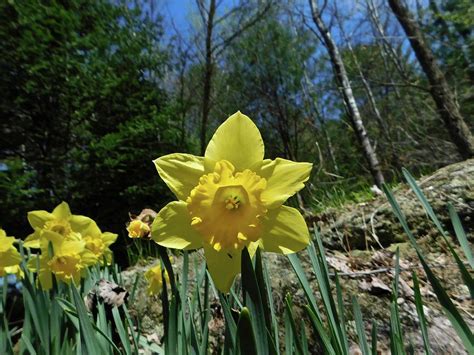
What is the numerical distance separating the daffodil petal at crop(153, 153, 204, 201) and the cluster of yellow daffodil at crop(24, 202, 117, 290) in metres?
0.57

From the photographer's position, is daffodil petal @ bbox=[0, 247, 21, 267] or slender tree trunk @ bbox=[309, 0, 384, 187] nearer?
daffodil petal @ bbox=[0, 247, 21, 267]

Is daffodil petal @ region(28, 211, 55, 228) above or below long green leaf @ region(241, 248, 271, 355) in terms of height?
above

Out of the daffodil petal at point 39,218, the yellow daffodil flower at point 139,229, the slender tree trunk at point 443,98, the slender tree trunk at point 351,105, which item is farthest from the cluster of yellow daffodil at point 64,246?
the slender tree trunk at point 351,105

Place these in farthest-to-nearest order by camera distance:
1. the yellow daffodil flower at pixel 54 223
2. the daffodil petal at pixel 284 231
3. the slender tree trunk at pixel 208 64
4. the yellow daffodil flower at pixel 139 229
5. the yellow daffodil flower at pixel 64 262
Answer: the slender tree trunk at pixel 208 64 < the yellow daffodil flower at pixel 54 223 < the yellow daffodil flower at pixel 64 262 < the yellow daffodil flower at pixel 139 229 < the daffodil petal at pixel 284 231

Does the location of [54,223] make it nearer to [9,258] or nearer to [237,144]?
[9,258]

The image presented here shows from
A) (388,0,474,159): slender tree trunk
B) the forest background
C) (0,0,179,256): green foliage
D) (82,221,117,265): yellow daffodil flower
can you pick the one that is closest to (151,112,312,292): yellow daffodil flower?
(82,221,117,265): yellow daffodil flower

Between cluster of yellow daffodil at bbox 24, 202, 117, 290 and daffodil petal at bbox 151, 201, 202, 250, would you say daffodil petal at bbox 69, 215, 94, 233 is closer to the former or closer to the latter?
cluster of yellow daffodil at bbox 24, 202, 117, 290

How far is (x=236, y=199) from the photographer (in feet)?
2.11

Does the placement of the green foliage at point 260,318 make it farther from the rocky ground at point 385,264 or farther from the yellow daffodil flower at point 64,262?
the rocky ground at point 385,264

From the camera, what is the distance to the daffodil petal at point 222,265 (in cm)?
59

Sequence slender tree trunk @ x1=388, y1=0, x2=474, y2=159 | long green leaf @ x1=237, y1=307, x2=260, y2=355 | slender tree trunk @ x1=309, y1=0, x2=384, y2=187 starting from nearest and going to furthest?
long green leaf @ x1=237, y1=307, x2=260, y2=355 → slender tree trunk @ x1=388, y1=0, x2=474, y2=159 → slender tree trunk @ x1=309, y1=0, x2=384, y2=187

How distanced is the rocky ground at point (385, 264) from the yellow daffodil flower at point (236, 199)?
1.35 ft

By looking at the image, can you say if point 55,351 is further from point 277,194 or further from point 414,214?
point 414,214

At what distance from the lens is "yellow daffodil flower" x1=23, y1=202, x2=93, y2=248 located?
1350 mm
